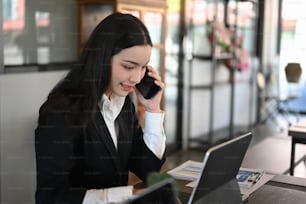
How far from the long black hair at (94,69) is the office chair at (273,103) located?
453 centimetres


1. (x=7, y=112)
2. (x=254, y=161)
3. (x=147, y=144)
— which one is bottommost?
(x=254, y=161)

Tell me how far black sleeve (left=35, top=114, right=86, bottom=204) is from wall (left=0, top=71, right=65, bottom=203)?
0.68ft

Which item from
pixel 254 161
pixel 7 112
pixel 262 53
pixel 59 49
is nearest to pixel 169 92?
pixel 254 161

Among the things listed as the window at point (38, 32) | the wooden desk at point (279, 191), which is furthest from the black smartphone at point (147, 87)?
the window at point (38, 32)

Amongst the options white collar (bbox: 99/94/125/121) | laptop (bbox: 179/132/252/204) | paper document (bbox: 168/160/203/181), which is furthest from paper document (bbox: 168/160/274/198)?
white collar (bbox: 99/94/125/121)

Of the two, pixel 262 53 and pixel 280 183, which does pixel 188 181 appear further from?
pixel 262 53

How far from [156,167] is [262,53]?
4.83 metres

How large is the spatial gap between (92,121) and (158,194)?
0.45 m

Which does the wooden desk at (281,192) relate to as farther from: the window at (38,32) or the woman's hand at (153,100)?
the window at (38,32)

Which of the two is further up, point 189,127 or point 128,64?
point 128,64

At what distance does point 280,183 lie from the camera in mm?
1277

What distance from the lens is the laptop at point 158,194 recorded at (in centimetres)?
62

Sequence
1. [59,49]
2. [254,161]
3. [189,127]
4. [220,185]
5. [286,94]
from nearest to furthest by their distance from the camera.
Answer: [220,185], [59,49], [254,161], [189,127], [286,94]

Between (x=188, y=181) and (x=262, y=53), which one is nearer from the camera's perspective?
(x=188, y=181)
